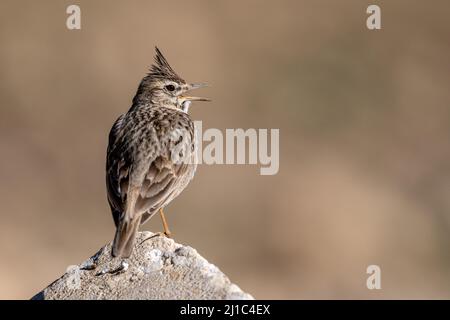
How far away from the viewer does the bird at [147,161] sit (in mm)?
8992

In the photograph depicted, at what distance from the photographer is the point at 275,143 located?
2241cm

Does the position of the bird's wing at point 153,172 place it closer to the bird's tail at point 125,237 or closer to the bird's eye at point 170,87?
the bird's tail at point 125,237

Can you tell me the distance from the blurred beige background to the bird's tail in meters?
10.7

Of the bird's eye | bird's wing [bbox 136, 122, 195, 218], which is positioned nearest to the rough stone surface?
bird's wing [bbox 136, 122, 195, 218]

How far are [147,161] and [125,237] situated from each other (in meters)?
0.97

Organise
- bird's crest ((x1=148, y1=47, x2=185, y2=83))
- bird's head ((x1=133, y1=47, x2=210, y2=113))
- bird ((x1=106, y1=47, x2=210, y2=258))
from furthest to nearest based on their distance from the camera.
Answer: bird's crest ((x1=148, y1=47, x2=185, y2=83)), bird's head ((x1=133, y1=47, x2=210, y2=113)), bird ((x1=106, y1=47, x2=210, y2=258))

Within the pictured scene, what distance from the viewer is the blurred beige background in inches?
843

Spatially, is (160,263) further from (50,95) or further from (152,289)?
(50,95)

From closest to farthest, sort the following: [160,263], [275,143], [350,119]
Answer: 1. [160,263]
2. [275,143]
3. [350,119]

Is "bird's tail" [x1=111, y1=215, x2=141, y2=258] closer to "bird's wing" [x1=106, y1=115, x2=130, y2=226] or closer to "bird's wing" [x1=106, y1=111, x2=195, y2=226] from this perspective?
"bird's wing" [x1=106, y1=111, x2=195, y2=226]

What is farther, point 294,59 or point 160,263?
point 294,59

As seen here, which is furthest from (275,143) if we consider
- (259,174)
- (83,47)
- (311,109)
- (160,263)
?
(160,263)
